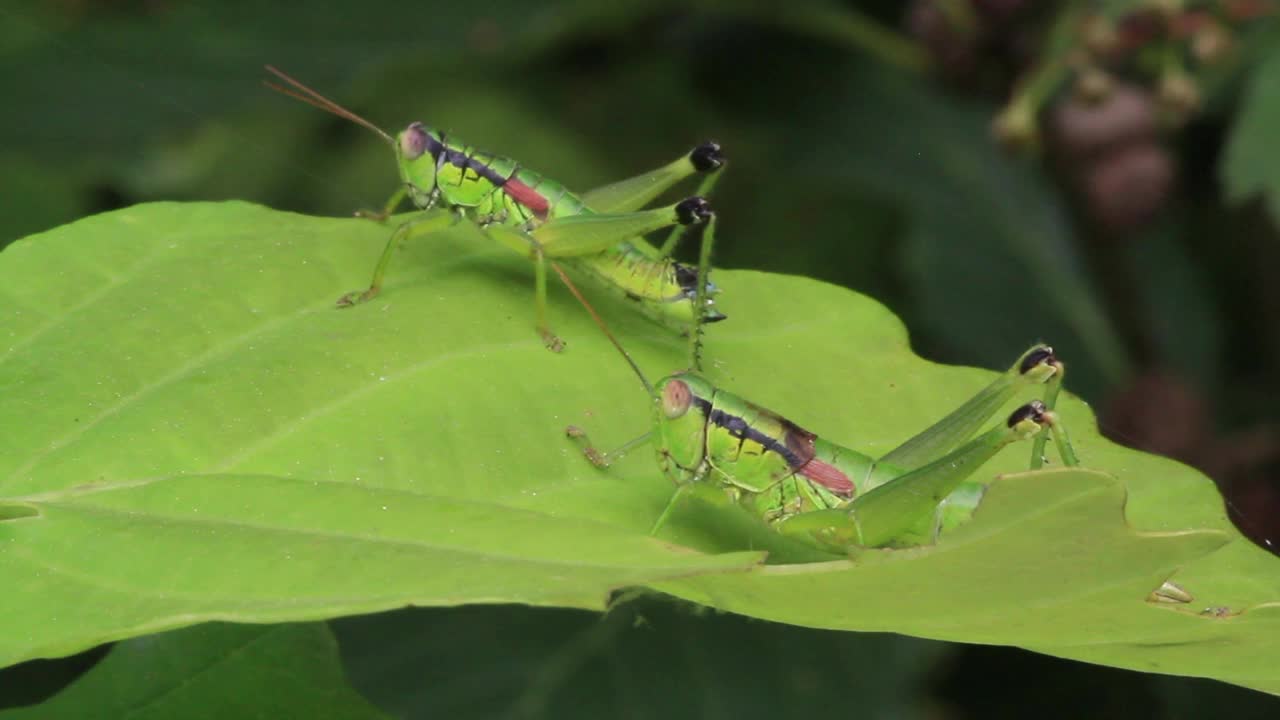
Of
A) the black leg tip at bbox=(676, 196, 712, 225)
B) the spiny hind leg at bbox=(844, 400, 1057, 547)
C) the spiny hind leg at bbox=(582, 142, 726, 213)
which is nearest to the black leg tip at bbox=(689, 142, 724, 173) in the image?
the spiny hind leg at bbox=(582, 142, 726, 213)

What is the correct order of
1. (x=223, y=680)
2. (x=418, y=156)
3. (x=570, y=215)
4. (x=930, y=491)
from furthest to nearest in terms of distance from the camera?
(x=418, y=156) → (x=570, y=215) → (x=930, y=491) → (x=223, y=680)

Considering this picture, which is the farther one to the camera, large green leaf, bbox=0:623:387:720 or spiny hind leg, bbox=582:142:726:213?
spiny hind leg, bbox=582:142:726:213

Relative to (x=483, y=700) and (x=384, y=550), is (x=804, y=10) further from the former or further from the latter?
(x=384, y=550)

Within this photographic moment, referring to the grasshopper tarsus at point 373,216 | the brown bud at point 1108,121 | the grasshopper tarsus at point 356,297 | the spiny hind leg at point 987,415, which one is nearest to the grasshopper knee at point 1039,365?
the spiny hind leg at point 987,415

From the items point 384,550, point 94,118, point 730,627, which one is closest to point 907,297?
point 730,627

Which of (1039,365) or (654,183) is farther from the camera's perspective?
(654,183)

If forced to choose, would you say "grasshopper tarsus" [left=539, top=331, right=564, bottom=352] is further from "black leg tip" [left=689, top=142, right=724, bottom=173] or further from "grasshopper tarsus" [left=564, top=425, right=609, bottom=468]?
"black leg tip" [left=689, top=142, right=724, bottom=173]

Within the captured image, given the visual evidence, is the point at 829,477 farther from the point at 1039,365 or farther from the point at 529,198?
the point at 529,198

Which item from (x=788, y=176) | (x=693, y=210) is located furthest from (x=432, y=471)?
(x=788, y=176)
